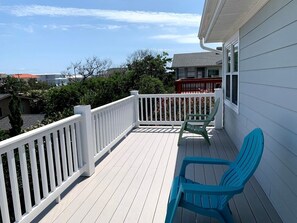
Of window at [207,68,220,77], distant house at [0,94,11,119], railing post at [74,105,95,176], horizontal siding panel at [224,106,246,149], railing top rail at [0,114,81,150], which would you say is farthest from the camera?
window at [207,68,220,77]

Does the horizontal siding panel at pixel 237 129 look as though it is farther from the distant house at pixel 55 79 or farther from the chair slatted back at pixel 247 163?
the distant house at pixel 55 79

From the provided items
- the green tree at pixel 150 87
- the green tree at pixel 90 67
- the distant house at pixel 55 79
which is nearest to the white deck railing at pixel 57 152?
the green tree at pixel 150 87

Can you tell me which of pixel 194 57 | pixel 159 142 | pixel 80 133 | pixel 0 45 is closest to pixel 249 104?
pixel 159 142

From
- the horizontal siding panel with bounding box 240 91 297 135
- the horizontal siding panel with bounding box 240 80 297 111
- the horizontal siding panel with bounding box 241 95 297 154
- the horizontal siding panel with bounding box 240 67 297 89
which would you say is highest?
the horizontal siding panel with bounding box 240 67 297 89

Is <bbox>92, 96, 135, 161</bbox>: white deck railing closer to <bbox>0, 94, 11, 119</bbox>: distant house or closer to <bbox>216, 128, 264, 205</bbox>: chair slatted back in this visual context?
<bbox>216, 128, 264, 205</bbox>: chair slatted back

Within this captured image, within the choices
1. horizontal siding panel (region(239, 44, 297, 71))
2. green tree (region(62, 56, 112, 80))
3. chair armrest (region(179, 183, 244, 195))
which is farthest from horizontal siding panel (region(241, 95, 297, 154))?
green tree (region(62, 56, 112, 80))

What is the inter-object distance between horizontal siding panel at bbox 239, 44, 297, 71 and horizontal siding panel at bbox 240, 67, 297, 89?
1.8 inches

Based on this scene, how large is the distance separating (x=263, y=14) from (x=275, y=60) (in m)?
0.74

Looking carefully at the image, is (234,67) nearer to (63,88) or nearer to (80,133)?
(80,133)

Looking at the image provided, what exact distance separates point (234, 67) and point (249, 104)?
1711 millimetres

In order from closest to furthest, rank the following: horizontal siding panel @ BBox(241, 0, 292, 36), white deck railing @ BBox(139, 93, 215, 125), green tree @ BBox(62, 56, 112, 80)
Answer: horizontal siding panel @ BBox(241, 0, 292, 36) < white deck railing @ BBox(139, 93, 215, 125) < green tree @ BBox(62, 56, 112, 80)

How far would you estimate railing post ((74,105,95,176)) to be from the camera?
340 centimetres

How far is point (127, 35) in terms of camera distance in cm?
3469

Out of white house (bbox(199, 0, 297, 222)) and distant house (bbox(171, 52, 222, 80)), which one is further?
distant house (bbox(171, 52, 222, 80))
